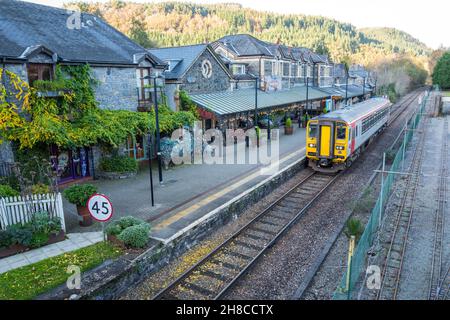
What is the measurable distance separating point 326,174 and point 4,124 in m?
15.0

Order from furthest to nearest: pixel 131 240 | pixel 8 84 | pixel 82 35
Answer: pixel 82 35 < pixel 8 84 < pixel 131 240

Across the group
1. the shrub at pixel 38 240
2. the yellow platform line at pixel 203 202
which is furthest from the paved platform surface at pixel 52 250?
the yellow platform line at pixel 203 202

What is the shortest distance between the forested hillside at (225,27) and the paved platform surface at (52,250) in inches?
1814

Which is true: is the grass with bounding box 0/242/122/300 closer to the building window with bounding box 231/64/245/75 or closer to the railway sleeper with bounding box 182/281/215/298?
the railway sleeper with bounding box 182/281/215/298

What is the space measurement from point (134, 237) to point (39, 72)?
8.79 m

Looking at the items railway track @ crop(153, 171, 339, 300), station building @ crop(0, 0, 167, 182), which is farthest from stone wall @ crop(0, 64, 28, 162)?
railway track @ crop(153, 171, 339, 300)

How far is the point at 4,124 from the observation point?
12.5 m

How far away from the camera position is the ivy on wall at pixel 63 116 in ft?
41.8

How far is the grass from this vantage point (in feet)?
24.2

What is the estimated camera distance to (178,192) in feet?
46.2

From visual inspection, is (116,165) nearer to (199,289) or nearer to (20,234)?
(20,234)

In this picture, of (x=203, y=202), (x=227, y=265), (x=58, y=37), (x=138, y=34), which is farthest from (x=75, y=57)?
(x=138, y=34)
